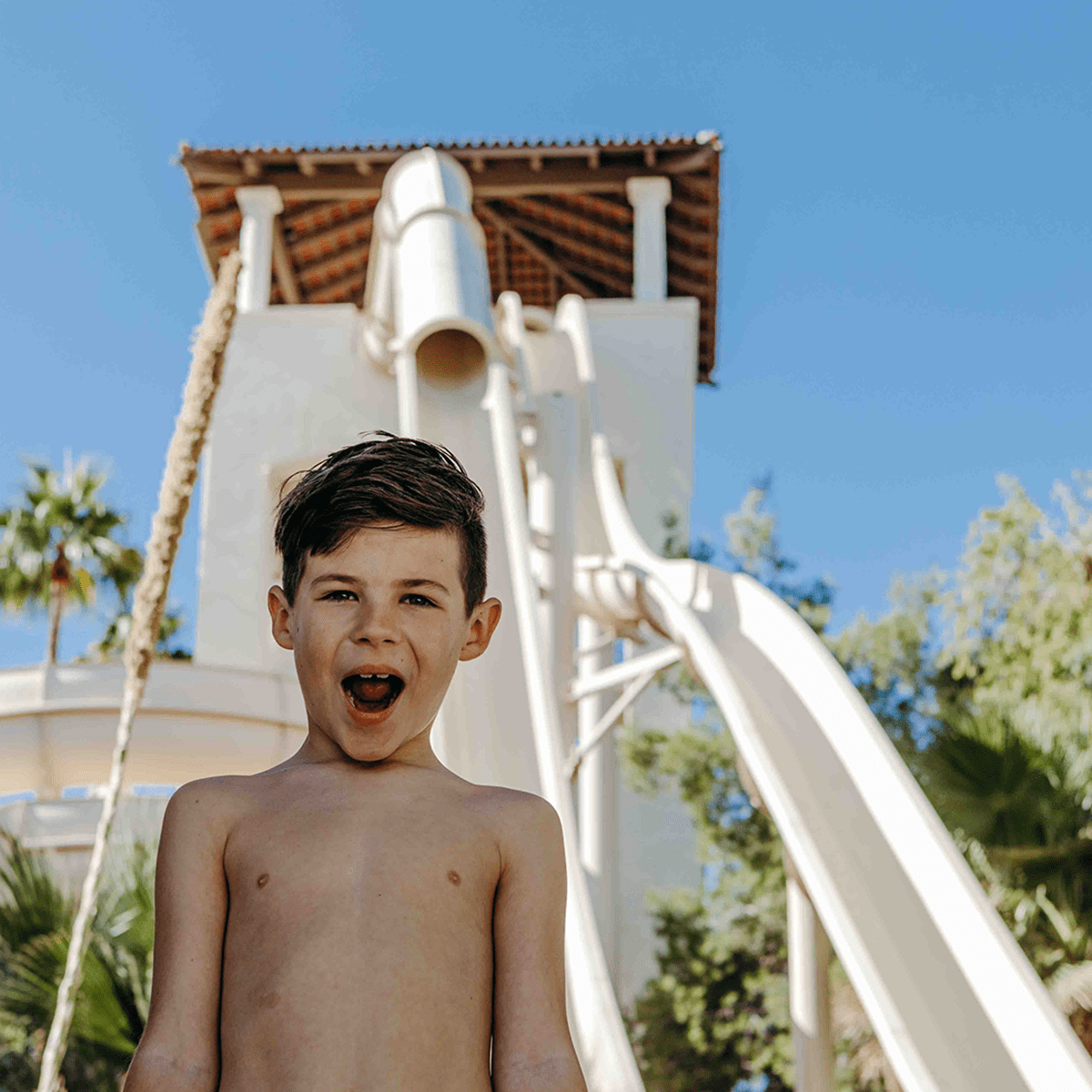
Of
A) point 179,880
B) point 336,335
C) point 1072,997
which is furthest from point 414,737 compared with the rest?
point 336,335

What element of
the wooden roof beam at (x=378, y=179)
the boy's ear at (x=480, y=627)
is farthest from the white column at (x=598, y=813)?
the boy's ear at (x=480, y=627)

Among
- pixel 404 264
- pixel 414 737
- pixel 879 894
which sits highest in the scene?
pixel 404 264

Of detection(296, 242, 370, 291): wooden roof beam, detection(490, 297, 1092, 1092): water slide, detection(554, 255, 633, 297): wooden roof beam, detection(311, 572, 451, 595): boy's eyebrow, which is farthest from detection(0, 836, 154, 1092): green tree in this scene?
detection(554, 255, 633, 297): wooden roof beam

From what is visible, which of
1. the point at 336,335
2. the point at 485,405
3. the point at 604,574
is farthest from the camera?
the point at 336,335

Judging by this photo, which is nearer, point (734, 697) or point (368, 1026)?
point (368, 1026)

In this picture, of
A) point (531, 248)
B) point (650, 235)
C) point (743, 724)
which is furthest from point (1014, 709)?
point (531, 248)

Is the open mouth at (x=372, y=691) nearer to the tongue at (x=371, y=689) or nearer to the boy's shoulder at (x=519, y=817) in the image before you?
the tongue at (x=371, y=689)

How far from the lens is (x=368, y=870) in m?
1.29

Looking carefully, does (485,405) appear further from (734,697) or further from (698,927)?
(698,927)

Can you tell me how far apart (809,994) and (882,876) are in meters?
2.45

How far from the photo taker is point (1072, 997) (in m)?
7.43

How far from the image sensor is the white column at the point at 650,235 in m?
16.9

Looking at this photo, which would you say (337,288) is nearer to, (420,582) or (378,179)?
(378,179)

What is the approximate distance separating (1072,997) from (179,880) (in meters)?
7.23
